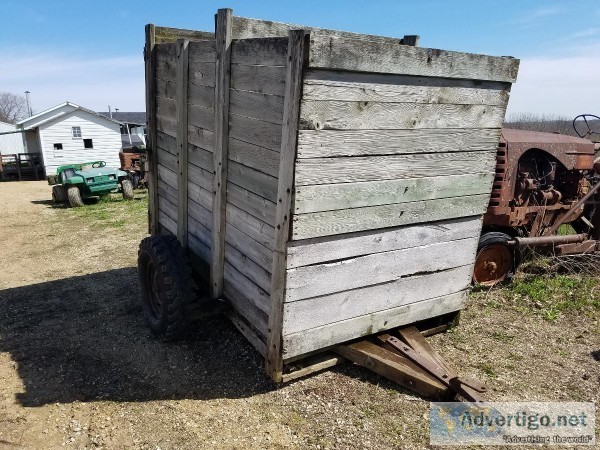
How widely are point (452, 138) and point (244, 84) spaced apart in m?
1.73

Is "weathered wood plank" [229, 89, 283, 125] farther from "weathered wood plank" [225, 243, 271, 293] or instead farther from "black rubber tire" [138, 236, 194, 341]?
"black rubber tire" [138, 236, 194, 341]

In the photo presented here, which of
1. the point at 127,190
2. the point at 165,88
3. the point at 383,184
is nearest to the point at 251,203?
the point at 383,184

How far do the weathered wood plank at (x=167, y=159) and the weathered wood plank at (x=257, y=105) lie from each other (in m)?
1.40

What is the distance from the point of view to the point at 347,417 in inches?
137

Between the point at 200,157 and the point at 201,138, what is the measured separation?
18cm

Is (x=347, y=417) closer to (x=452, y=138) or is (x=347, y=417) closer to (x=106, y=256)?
(x=452, y=138)

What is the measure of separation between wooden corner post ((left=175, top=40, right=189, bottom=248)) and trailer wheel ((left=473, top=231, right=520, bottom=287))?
370 centimetres

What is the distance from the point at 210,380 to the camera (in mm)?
3934

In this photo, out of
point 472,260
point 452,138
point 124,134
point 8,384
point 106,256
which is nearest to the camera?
point 452,138

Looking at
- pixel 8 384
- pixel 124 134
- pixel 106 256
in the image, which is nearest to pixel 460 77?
pixel 8 384

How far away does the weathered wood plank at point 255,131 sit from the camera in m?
3.16

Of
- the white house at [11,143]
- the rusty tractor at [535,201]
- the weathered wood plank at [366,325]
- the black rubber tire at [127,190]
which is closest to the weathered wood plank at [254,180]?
the weathered wood plank at [366,325]

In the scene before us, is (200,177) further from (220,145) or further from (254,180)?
(254,180)

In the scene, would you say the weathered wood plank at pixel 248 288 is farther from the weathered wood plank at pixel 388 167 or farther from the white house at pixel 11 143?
the white house at pixel 11 143
